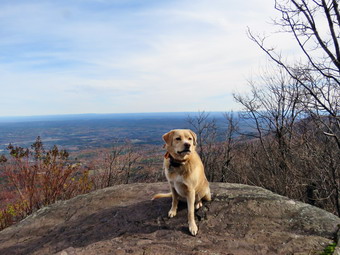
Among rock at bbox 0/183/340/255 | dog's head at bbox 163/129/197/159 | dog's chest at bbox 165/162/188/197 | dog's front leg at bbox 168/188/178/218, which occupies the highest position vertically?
dog's head at bbox 163/129/197/159

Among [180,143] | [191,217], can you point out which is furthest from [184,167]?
[191,217]

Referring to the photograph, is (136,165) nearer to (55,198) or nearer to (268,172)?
(55,198)

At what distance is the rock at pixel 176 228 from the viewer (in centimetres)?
330

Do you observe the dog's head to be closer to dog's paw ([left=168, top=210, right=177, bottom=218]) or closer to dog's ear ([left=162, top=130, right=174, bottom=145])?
dog's ear ([left=162, top=130, right=174, bottom=145])

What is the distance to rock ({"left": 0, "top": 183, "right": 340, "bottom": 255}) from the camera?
3.30 metres

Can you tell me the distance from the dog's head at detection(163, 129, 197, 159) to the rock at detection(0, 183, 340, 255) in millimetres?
1274

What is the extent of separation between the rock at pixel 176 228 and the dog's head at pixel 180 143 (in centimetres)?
127

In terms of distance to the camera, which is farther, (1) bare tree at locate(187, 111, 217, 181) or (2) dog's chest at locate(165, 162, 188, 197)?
(1) bare tree at locate(187, 111, 217, 181)

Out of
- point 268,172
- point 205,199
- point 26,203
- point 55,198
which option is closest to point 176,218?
point 205,199

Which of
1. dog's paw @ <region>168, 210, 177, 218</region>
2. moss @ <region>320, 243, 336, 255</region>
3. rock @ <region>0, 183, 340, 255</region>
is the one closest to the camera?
moss @ <region>320, 243, 336, 255</region>

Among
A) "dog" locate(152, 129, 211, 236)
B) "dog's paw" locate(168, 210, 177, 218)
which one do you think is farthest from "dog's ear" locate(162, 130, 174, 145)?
"dog's paw" locate(168, 210, 177, 218)

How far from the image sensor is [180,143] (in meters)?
3.76

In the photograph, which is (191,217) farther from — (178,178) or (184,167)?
(184,167)

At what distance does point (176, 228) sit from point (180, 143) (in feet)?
4.88
